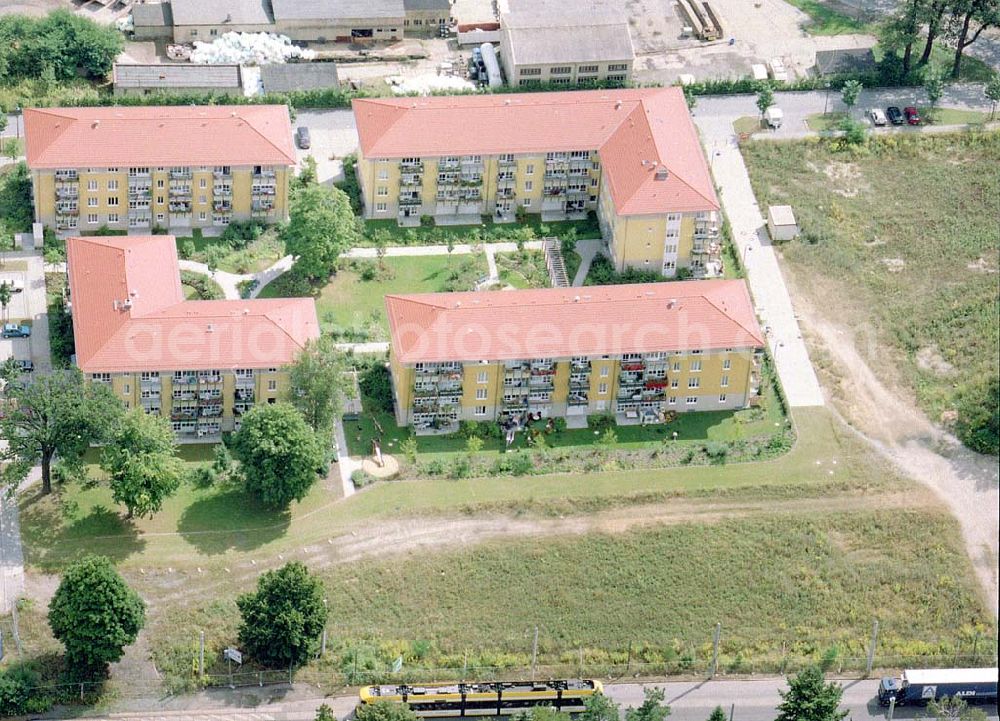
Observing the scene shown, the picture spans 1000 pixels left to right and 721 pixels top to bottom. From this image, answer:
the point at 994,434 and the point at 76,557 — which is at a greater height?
the point at 994,434

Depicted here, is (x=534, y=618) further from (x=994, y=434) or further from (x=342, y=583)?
(x=994, y=434)

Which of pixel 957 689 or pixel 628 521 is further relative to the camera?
pixel 628 521

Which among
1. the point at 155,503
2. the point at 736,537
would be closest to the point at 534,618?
the point at 736,537

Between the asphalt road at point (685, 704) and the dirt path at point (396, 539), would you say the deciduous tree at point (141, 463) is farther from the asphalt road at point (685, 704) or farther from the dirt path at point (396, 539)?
the asphalt road at point (685, 704)

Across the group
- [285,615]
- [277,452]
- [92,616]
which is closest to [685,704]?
[285,615]

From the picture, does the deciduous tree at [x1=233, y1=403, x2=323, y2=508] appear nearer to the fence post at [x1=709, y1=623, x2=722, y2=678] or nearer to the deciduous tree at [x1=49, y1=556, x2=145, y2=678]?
the deciduous tree at [x1=49, y1=556, x2=145, y2=678]

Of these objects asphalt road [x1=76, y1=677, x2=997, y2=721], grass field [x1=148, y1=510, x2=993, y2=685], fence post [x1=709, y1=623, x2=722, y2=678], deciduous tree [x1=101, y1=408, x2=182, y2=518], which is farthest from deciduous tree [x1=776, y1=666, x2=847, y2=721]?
deciduous tree [x1=101, y1=408, x2=182, y2=518]
